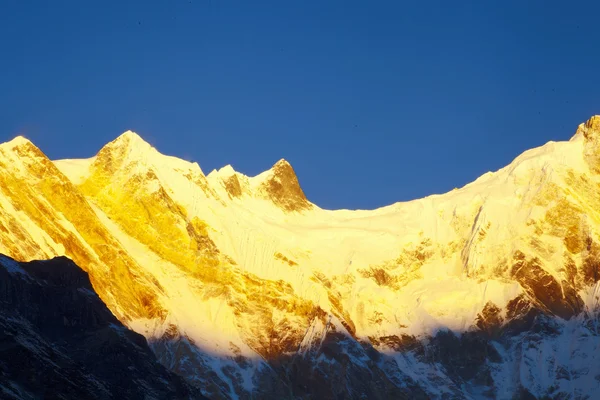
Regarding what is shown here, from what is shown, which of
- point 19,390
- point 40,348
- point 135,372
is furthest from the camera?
point 135,372

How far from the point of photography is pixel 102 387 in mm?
182125

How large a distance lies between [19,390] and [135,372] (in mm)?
31367

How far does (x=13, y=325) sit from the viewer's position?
589 ft

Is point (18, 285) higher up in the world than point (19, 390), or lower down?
higher up

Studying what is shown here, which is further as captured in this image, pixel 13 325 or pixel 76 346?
pixel 76 346

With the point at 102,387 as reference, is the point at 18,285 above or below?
above

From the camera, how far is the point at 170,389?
19912cm

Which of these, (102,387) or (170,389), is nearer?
(102,387)

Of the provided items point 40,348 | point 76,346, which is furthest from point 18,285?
point 40,348

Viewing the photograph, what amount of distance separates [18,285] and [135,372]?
1757 centimetres

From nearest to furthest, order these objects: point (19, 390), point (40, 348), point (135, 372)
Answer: point (19, 390), point (40, 348), point (135, 372)

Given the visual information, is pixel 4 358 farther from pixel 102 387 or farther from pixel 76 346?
pixel 76 346

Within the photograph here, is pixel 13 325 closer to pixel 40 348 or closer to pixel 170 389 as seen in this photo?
pixel 40 348

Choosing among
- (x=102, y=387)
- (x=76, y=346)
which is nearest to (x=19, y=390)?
(x=102, y=387)
